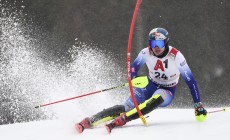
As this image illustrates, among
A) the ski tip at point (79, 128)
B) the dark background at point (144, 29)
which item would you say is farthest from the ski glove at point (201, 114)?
the dark background at point (144, 29)

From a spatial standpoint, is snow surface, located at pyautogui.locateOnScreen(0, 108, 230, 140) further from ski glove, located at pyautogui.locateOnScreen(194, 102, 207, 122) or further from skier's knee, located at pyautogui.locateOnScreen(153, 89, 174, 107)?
skier's knee, located at pyautogui.locateOnScreen(153, 89, 174, 107)

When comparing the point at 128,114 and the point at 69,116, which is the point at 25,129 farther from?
the point at 128,114

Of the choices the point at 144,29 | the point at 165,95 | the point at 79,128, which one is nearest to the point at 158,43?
the point at 165,95

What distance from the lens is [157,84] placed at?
→ 18.3ft

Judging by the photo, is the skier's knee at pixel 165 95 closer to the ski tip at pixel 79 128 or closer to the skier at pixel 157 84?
the skier at pixel 157 84

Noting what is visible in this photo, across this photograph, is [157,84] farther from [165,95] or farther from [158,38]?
[158,38]

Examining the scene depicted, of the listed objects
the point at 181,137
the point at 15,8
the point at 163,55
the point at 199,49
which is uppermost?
the point at 15,8

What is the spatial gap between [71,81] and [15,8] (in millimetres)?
5727

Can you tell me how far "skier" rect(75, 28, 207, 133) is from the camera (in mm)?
4953

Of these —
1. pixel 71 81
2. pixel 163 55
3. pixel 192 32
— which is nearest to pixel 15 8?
pixel 71 81

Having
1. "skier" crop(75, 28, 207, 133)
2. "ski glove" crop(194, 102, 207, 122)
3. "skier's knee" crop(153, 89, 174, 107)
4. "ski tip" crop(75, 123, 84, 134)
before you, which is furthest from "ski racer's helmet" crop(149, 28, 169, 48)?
"ski tip" crop(75, 123, 84, 134)

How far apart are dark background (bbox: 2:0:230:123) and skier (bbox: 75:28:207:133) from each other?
12908 mm

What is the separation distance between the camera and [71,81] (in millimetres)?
15734

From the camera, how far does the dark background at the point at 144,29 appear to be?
62.4ft
